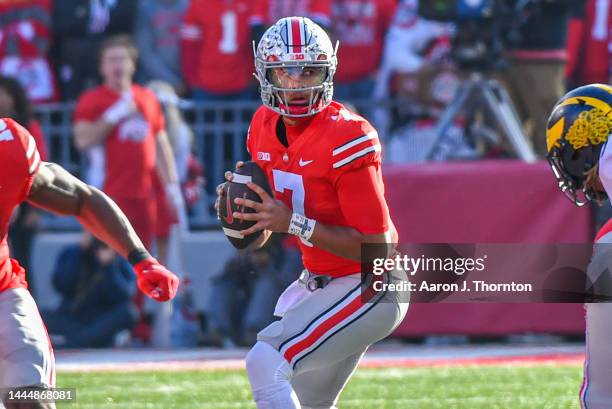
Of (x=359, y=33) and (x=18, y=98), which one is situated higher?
(x=359, y=33)

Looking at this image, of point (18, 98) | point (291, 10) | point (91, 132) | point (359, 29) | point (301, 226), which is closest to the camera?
point (301, 226)

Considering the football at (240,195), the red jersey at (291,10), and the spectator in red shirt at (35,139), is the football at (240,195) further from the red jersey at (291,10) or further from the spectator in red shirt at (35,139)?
the red jersey at (291,10)

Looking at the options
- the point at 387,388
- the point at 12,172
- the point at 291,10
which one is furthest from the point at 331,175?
the point at 291,10

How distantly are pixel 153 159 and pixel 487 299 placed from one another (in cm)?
261

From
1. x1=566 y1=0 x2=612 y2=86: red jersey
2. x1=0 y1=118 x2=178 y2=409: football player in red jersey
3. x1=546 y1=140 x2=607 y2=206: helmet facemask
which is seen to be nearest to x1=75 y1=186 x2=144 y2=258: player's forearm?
x1=0 y1=118 x2=178 y2=409: football player in red jersey

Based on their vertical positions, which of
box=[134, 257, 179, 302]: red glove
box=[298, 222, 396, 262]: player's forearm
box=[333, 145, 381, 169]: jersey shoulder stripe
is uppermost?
box=[333, 145, 381, 169]: jersey shoulder stripe

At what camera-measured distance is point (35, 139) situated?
9.26m

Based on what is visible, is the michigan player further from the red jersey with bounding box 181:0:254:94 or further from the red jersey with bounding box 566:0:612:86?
the red jersey with bounding box 181:0:254:94

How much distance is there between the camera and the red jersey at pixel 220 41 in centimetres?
991

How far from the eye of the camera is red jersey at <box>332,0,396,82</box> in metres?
9.98

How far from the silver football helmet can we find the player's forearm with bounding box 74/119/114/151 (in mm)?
4658

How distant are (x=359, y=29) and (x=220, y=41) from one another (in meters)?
1.03

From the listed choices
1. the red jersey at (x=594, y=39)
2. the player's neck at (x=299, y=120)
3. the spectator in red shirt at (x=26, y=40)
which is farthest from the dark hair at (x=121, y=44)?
the player's neck at (x=299, y=120)

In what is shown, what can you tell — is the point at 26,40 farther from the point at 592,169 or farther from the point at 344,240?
the point at 592,169
